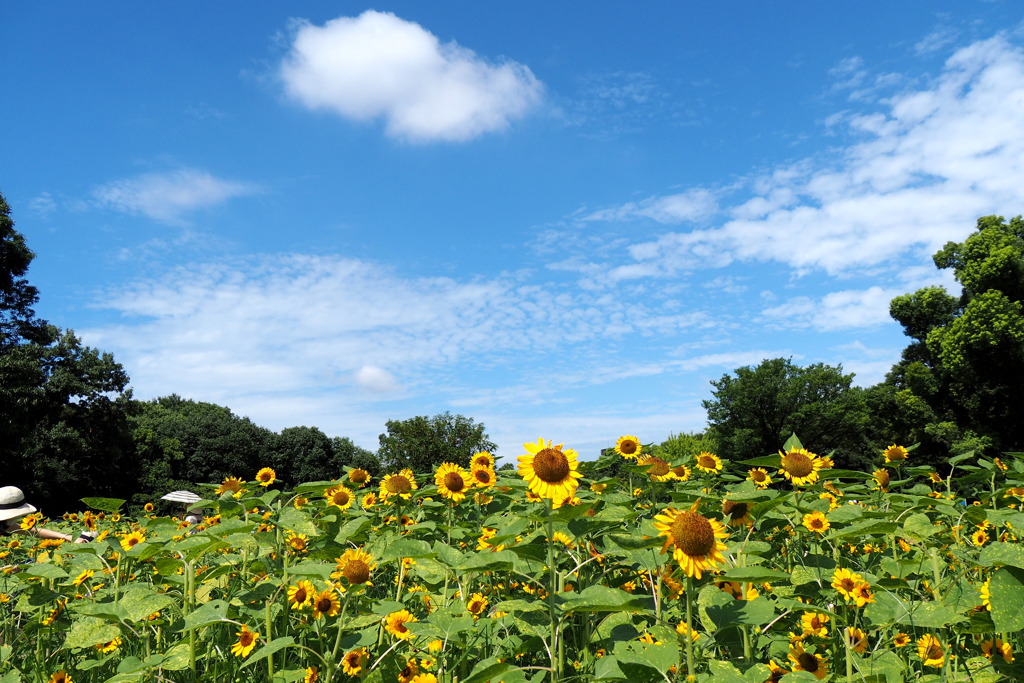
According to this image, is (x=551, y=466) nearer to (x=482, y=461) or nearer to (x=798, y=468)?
(x=798, y=468)

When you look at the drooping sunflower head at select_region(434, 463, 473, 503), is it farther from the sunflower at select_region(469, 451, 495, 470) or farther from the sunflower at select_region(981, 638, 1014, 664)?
the sunflower at select_region(981, 638, 1014, 664)

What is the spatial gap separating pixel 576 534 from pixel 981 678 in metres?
1.54

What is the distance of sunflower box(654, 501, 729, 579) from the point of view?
1960 millimetres

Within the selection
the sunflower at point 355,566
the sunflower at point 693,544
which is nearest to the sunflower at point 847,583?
the sunflower at point 693,544

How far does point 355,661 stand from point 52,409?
3726 cm

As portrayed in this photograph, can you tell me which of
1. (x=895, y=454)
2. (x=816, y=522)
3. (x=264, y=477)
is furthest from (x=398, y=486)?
(x=895, y=454)

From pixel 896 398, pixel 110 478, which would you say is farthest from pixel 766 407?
pixel 110 478

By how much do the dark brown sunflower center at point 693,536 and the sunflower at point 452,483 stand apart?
2470 millimetres

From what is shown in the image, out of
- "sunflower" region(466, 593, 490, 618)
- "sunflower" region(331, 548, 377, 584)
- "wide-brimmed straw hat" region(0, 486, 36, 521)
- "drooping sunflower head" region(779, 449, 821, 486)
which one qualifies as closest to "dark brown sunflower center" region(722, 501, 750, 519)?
"drooping sunflower head" region(779, 449, 821, 486)

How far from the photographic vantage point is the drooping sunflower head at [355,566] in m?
2.68

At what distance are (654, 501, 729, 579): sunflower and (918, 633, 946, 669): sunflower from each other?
140 cm

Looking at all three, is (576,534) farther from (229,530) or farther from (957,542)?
(957,542)

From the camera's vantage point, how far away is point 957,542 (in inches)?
122

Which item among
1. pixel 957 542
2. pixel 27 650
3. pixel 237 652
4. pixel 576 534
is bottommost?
pixel 27 650
